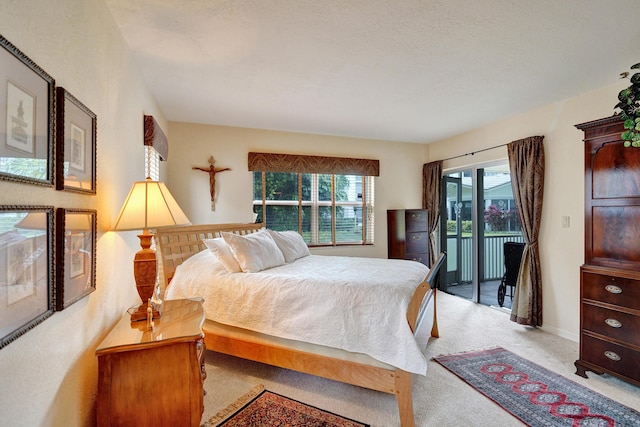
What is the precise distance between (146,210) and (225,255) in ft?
3.39

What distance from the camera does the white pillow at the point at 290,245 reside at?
10.4 ft

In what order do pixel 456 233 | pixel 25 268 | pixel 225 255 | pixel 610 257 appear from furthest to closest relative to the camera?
pixel 456 233, pixel 225 255, pixel 610 257, pixel 25 268

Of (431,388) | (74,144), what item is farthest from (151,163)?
(431,388)

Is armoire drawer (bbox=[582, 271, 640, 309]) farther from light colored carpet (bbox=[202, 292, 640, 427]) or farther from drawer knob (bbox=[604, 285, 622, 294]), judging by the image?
light colored carpet (bbox=[202, 292, 640, 427])

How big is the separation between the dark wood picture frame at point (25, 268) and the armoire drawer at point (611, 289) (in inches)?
136

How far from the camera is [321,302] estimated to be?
2121 mm

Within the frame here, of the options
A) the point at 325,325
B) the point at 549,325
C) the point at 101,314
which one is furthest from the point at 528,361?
the point at 101,314

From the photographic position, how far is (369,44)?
2.18 metres

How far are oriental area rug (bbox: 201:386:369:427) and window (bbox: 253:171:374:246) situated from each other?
2631mm

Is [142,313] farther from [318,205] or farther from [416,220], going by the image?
[416,220]

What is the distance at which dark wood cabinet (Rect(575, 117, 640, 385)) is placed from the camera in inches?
88.2

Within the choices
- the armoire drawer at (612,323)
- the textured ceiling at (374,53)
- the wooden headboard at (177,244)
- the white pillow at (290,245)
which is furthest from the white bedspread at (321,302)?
the textured ceiling at (374,53)

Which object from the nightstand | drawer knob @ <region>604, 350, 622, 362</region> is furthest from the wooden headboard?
drawer knob @ <region>604, 350, 622, 362</region>

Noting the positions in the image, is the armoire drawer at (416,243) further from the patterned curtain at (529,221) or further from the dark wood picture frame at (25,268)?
the dark wood picture frame at (25,268)
